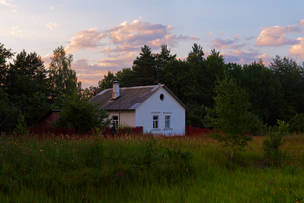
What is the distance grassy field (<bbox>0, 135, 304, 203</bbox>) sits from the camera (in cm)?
741

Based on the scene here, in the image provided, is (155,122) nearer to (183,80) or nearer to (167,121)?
(167,121)

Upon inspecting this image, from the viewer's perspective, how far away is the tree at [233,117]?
517 inches

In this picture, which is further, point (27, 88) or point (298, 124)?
point (27, 88)

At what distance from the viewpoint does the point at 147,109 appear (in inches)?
1326

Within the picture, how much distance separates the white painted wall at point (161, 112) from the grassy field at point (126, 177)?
69.6 feet

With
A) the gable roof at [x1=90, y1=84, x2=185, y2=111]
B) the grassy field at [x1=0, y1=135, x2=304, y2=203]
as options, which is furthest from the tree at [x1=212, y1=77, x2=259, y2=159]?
the gable roof at [x1=90, y1=84, x2=185, y2=111]

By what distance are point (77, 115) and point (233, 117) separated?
10780 millimetres

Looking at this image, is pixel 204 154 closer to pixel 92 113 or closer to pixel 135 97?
pixel 92 113

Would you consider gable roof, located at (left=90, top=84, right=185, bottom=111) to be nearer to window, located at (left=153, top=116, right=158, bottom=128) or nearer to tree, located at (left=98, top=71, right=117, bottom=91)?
window, located at (left=153, top=116, right=158, bottom=128)

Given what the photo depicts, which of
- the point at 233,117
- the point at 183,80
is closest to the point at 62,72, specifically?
the point at 183,80

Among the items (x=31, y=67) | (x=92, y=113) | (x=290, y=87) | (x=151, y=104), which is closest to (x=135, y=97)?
(x=151, y=104)

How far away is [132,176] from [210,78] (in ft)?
176

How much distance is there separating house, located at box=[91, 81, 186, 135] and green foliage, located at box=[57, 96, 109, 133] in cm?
1097

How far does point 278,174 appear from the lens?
1031cm
